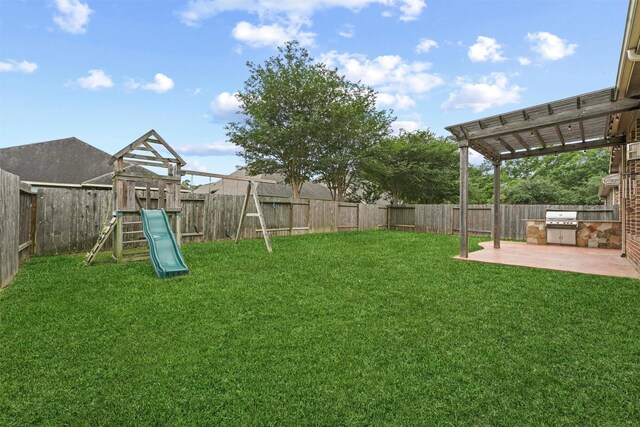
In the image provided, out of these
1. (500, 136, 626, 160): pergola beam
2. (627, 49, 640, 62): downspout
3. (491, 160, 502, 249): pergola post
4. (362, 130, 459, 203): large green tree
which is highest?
(362, 130, 459, 203): large green tree

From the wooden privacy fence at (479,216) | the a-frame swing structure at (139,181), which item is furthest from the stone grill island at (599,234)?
the a-frame swing structure at (139,181)

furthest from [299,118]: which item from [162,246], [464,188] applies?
[162,246]

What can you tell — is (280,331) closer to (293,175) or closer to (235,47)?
(235,47)

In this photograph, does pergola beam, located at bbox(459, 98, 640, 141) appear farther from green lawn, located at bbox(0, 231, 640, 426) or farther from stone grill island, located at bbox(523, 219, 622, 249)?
stone grill island, located at bbox(523, 219, 622, 249)

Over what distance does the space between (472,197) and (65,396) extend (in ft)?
76.3


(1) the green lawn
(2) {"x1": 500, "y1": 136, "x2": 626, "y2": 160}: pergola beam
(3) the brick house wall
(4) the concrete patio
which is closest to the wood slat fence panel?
(1) the green lawn

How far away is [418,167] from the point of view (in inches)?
722

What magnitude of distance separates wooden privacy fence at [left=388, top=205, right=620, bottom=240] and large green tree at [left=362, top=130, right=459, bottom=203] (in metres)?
3.24

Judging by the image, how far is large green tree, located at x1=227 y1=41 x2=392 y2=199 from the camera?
572 inches

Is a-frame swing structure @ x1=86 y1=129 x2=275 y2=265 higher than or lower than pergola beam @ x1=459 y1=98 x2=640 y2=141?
lower

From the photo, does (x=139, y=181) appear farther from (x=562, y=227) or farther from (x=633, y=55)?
(x=562, y=227)

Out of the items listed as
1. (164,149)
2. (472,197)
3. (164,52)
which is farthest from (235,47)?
(472,197)

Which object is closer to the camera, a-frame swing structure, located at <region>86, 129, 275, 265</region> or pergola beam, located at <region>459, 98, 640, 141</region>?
pergola beam, located at <region>459, 98, 640, 141</region>

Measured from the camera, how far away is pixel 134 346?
235 cm
